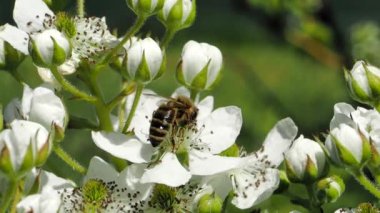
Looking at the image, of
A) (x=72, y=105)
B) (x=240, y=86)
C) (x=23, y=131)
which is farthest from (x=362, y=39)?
(x=240, y=86)

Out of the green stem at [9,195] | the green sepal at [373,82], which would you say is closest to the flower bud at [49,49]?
the green stem at [9,195]

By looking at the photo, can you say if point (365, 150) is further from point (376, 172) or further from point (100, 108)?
point (100, 108)

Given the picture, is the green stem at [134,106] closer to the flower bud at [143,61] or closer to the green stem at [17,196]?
the flower bud at [143,61]

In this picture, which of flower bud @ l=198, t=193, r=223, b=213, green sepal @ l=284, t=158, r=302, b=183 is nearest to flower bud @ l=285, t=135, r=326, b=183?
green sepal @ l=284, t=158, r=302, b=183

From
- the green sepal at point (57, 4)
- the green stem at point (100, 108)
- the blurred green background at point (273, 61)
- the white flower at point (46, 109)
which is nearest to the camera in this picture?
the white flower at point (46, 109)

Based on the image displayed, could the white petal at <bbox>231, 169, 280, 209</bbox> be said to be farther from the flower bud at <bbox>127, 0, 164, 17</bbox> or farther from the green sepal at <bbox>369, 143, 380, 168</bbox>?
the flower bud at <bbox>127, 0, 164, 17</bbox>

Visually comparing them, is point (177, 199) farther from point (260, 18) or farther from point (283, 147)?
point (260, 18)
